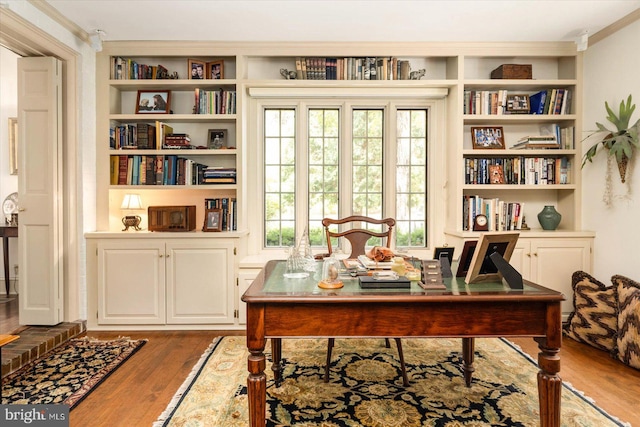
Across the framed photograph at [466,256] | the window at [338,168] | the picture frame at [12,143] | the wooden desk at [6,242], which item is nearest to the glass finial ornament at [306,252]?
the framed photograph at [466,256]

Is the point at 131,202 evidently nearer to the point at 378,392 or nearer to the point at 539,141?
the point at 378,392

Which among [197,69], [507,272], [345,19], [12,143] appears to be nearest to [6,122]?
[12,143]

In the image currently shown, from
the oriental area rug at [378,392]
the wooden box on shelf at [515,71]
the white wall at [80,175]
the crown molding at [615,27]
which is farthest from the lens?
the wooden box on shelf at [515,71]

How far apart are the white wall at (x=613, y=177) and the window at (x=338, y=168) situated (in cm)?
149

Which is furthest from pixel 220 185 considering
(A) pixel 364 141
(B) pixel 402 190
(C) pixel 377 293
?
(C) pixel 377 293

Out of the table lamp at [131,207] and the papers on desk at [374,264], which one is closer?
the papers on desk at [374,264]

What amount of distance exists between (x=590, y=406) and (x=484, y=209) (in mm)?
2024

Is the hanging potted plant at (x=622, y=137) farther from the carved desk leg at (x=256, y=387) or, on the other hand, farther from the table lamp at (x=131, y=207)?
the table lamp at (x=131, y=207)

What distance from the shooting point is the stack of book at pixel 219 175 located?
12.8 ft

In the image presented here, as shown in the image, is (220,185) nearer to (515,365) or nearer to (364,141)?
(364,141)

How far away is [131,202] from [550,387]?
3620 mm

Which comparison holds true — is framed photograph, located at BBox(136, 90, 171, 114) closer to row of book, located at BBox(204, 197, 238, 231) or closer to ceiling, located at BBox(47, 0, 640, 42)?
ceiling, located at BBox(47, 0, 640, 42)

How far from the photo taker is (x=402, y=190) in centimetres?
428

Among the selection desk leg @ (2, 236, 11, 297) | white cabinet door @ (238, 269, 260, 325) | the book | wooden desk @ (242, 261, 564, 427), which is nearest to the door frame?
desk leg @ (2, 236, 11, 297)
